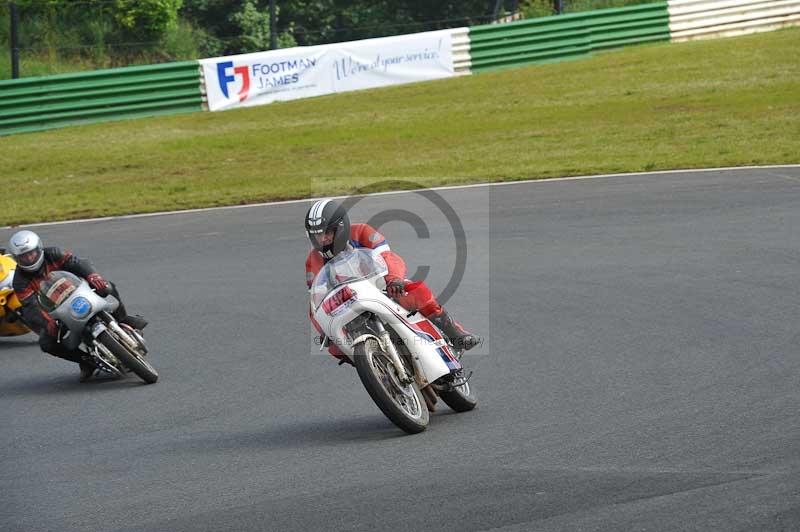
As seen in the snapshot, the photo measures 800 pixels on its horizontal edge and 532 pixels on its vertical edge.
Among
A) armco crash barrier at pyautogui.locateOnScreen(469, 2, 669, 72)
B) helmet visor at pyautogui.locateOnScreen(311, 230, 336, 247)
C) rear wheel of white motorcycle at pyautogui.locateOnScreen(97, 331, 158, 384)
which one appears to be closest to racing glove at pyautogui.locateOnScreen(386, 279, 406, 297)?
helmet visor at pyautogui.locateOnScreen(311, 230, 336, 247)

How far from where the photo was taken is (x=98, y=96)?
29234 mm

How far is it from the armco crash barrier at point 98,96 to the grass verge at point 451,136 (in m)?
0.45

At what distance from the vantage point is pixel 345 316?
24.9 feet

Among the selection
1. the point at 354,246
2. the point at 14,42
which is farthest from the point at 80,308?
the point at 14,42

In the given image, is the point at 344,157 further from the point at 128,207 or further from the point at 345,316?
the point at 345,316

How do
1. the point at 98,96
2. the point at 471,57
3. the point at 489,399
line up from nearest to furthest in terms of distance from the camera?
the point at 489,399 < the point at 98,96 < the point at 471,57

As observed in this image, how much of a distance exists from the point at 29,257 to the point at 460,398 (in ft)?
15.2

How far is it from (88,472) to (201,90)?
23.4 m

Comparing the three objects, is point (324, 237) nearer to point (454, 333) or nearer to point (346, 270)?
point (346, 270)

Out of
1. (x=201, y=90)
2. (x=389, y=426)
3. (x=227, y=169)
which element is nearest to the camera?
(x=389, y=426)

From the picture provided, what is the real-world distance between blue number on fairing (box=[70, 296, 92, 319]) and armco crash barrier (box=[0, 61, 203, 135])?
1908 cm

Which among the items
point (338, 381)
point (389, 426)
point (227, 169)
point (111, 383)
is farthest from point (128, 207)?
point (389, 426)

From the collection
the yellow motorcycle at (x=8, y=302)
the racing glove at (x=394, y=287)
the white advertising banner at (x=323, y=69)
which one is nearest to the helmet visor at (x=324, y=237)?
the racing glove at (x=394, y=287)

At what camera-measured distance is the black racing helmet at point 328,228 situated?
7.64 meters
